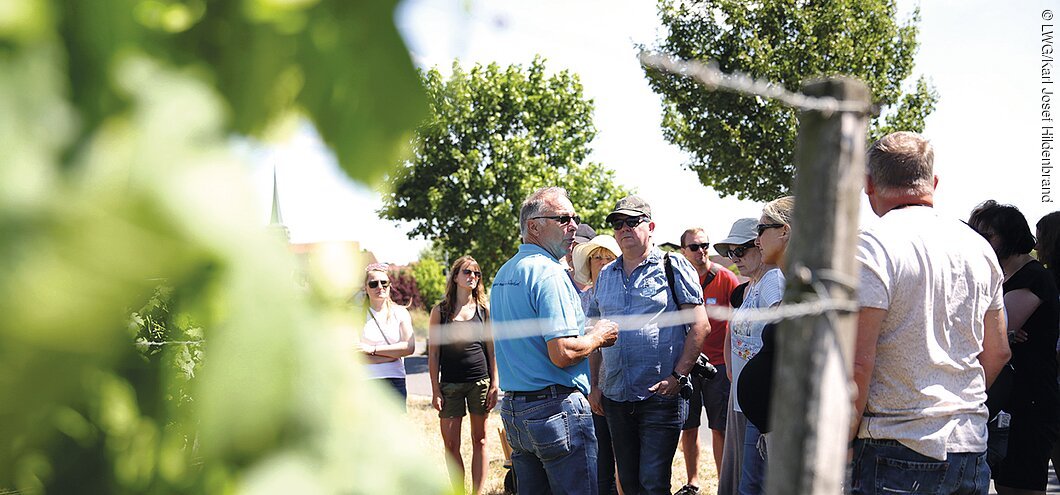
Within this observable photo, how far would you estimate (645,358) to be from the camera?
16.3 ft

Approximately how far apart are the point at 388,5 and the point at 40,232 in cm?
20

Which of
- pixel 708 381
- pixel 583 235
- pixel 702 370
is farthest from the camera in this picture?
pixel 583 235

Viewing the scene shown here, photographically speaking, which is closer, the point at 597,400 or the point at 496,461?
the point at 597,400

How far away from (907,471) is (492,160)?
2.66 m

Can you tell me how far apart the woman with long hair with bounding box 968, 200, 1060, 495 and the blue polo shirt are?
2.20 meters

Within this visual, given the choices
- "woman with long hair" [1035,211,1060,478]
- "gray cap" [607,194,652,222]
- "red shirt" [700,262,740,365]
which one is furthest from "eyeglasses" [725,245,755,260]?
"woman with long hair" [1035,211,1060,478]

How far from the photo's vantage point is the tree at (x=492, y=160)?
0.57m

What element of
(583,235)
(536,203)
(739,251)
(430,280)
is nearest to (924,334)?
(536,203)

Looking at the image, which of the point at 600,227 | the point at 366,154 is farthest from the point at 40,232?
the point at 600,227

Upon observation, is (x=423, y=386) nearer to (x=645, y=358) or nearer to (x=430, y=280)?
(x=645, y=358)

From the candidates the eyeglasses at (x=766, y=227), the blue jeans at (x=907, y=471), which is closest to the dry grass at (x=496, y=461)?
the eyeglasses at (x=766, y=227)

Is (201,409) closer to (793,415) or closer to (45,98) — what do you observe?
(45,98)

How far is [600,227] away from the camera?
26078 millimetres

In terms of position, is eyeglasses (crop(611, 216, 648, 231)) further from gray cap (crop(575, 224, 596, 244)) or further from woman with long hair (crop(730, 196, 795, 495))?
gray cap (crop(575, 224, 596, 244))
